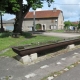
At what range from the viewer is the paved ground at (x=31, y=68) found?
586cm

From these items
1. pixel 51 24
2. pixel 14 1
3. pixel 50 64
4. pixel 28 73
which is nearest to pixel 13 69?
pixel 28 73

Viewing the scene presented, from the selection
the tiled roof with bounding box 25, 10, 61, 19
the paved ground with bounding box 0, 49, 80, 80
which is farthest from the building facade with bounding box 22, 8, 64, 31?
the paved ground with bounding box 0, 49, 80, 80

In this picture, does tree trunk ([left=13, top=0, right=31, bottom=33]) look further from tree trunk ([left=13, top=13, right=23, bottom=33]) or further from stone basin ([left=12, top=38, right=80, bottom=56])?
stone basin ([left=12, top=38, right=80, bottom=56])

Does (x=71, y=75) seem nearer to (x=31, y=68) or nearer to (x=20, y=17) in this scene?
(x=31, y=68)

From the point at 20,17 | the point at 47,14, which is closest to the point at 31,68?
the point at 20,17

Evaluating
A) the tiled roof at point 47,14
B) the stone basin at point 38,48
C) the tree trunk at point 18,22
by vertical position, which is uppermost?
the tiled roof at point 47,14

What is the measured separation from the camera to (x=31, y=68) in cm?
673

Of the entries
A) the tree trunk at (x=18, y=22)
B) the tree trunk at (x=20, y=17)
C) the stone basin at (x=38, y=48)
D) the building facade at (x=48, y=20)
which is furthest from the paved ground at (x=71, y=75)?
the building facade at (x=48, y=20)

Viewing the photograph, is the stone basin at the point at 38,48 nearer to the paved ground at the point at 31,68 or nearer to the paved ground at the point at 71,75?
the paved ground at the point at 31,68

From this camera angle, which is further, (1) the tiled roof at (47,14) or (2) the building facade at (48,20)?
(1) the tiled roof at (47,14)

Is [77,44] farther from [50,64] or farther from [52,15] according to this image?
[52,15]

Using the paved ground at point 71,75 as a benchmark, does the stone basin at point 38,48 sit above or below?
above

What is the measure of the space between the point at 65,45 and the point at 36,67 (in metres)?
4.23

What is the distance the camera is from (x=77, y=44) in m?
12.1
